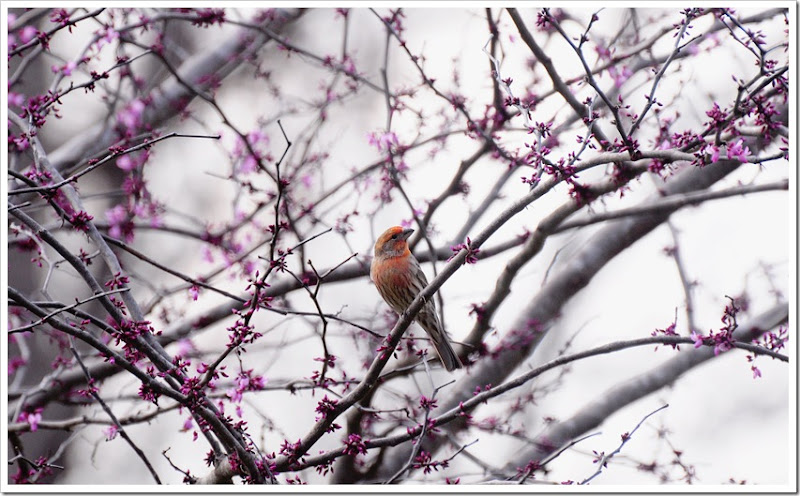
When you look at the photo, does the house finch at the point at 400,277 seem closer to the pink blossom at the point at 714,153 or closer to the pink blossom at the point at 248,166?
the pink blossom at the point at 248,166

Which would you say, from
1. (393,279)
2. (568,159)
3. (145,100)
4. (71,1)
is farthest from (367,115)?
(568,159)

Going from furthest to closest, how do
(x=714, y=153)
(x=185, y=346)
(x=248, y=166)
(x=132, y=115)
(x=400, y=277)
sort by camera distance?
1. (x=132, y=115)
2. (x=248, y=166)
3. (x=185, y=346)
4. (x=400, y=277)
5. (x=714, y=153)

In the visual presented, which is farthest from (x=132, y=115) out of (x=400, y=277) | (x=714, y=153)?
(x=714, y=153)

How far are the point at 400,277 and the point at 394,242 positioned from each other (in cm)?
19

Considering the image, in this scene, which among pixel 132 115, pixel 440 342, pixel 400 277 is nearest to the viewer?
pixel 440 342

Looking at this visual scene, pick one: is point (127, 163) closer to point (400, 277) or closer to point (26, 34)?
point (26, 34)

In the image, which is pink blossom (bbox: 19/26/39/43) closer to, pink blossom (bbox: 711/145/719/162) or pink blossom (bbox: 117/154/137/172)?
pink blossom (bbox: 117/154/137/172)

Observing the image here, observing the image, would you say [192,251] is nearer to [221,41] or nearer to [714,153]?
[221,41]

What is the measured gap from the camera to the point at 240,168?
4340 mm

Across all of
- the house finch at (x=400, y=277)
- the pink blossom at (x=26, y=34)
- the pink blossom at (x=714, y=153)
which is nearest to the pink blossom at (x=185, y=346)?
A: the house finch at (x=400, y=277)

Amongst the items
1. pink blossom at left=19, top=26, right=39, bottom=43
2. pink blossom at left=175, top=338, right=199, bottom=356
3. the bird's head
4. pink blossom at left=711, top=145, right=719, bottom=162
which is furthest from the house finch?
pink blossom at left=19, top=26, right=39, bottom=43

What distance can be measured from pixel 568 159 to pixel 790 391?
56.6 inches

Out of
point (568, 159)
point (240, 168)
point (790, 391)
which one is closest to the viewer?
point (568, 159)

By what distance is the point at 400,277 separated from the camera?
12.0 feet
